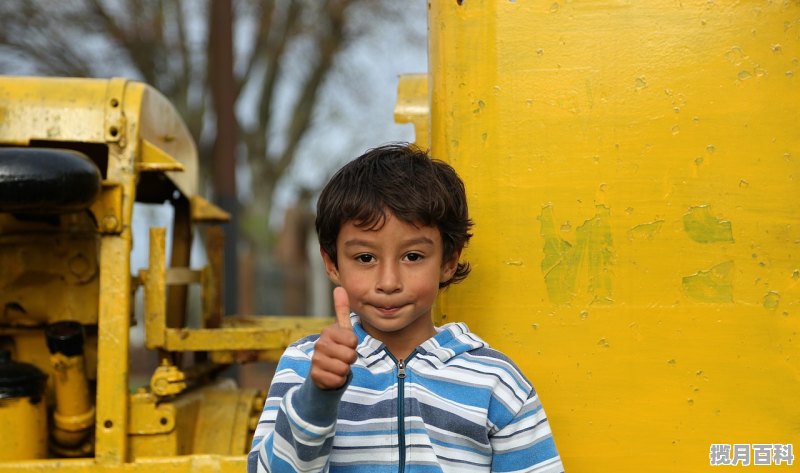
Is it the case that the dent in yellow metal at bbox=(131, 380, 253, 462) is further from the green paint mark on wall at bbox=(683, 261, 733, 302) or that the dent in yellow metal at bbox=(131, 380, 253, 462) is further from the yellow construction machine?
the green paint mark on wall at bbox=(683, 261, 733, 302)

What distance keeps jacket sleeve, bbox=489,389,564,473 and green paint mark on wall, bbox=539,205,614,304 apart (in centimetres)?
44

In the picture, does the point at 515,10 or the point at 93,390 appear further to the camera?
the point at 93,390

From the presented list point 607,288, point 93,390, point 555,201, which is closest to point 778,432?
point 607,288

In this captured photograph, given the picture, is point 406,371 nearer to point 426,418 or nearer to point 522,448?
point 426,418

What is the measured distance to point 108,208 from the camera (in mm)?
2805

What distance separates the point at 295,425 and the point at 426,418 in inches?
11.1

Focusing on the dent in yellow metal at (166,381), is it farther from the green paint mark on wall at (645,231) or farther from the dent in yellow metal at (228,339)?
the green paint mark on wall at (645,231)

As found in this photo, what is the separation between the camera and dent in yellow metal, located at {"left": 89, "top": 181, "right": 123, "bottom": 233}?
280 cm

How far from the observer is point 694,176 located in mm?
2131

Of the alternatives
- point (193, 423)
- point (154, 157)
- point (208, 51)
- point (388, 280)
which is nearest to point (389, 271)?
point (388, 280)

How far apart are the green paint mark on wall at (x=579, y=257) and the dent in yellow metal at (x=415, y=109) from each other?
0.64 meters

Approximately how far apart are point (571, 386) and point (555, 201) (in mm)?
409

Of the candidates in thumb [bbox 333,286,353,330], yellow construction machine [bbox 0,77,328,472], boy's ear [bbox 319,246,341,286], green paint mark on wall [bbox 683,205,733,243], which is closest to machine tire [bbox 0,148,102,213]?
yellow construction machine [bbox 0,77,328,472]

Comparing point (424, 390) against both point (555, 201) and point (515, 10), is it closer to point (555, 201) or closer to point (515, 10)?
point (555, 201)
